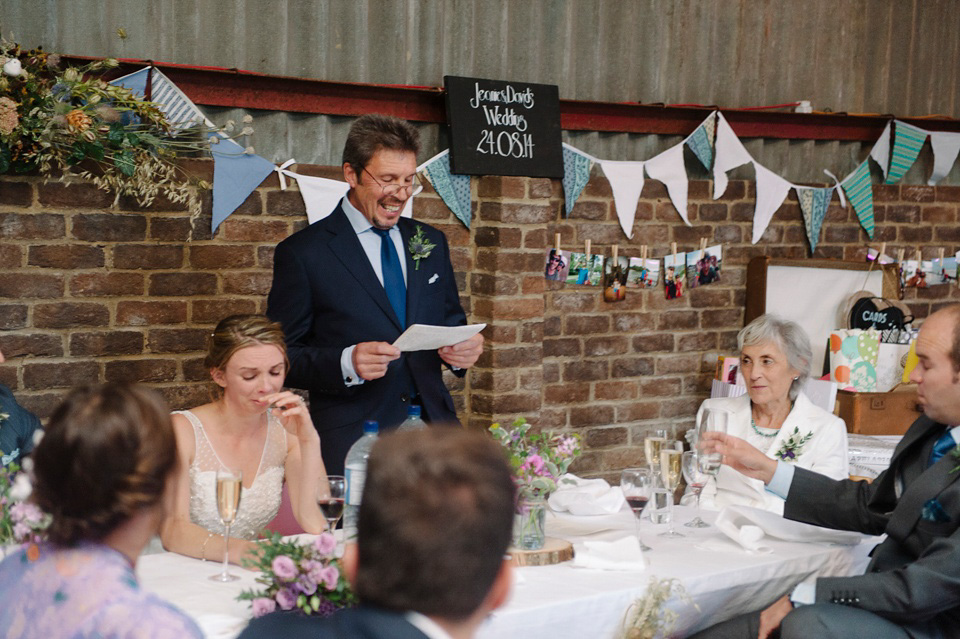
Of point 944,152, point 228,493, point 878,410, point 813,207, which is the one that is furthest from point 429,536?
point 944,152

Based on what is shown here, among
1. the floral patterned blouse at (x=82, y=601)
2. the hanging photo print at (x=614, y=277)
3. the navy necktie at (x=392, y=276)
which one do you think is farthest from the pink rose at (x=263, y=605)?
the hanging photo print at (x=614, y=277)

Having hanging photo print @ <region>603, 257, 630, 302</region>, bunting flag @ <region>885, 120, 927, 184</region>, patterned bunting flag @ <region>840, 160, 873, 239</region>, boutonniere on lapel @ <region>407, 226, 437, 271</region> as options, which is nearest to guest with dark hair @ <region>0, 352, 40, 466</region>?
boutonniere on lapel @ <region>407, 226, 437, 271</region>

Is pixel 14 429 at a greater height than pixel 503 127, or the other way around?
pixel 503 127

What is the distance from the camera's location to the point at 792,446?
3297mm

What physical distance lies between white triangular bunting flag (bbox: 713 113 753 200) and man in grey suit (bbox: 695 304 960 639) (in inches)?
90.5

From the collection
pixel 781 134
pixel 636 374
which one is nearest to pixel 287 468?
pixel 636 374

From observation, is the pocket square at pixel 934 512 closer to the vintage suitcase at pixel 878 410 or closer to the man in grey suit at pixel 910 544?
the man in grey suit at pixel 910 544

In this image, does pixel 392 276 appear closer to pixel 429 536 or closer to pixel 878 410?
pixel 429 536

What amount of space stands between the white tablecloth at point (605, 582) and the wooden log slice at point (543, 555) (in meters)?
0.02

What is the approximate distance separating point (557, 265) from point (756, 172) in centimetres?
108

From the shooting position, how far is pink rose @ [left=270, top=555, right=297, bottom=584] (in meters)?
1.71

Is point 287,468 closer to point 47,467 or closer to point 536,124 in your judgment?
point 47,467

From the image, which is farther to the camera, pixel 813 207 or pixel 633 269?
pixel 813 207

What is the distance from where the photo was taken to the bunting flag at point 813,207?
4895mm
